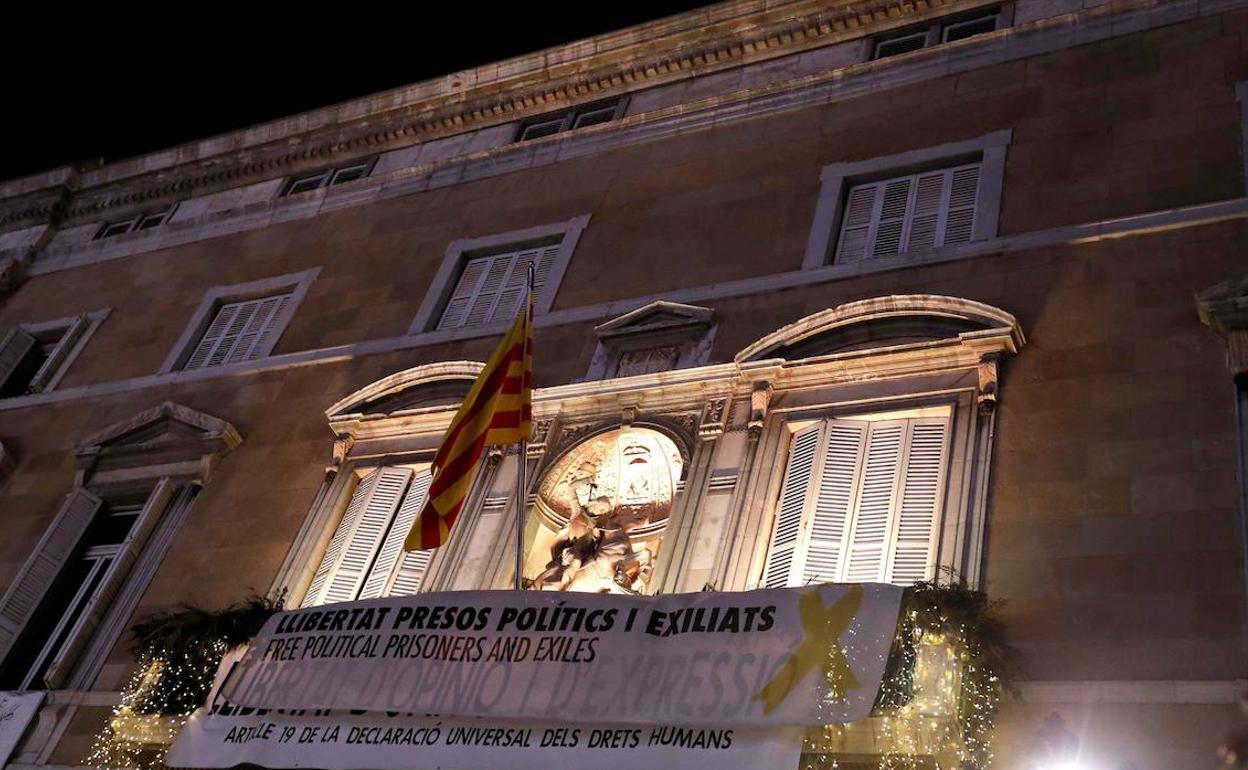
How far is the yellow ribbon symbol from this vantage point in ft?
31.7

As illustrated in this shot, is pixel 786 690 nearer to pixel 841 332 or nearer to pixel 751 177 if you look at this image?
pixel 841 332

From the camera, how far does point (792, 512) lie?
12.4 meters

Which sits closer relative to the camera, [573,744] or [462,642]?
[573,744]

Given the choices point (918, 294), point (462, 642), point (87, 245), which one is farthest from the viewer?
point (87, 245)

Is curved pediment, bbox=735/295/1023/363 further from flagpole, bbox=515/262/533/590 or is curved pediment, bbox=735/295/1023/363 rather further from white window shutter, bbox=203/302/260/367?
white window shutter, bbox=203/302/260/367

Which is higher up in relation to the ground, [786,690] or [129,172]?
[129,172]

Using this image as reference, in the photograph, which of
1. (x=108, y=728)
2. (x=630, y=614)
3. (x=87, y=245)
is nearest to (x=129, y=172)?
(x=87, y=245)

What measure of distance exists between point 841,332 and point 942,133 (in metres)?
3.73

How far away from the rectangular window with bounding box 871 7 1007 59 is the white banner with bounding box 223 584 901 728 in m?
9.74

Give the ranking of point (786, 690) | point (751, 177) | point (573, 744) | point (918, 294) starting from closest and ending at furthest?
point (786, 690)
point (573, 744)
point (918, 294)
point (751, 177)

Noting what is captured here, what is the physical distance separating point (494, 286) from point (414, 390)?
2311mm

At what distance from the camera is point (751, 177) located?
1681 cm

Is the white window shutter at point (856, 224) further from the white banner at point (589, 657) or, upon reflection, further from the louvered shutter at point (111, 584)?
the louvered shutter at point (111, 584)

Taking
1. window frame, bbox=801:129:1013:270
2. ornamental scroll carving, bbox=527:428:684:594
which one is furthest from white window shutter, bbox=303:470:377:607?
window frame, bbox=801:129:1013:270
